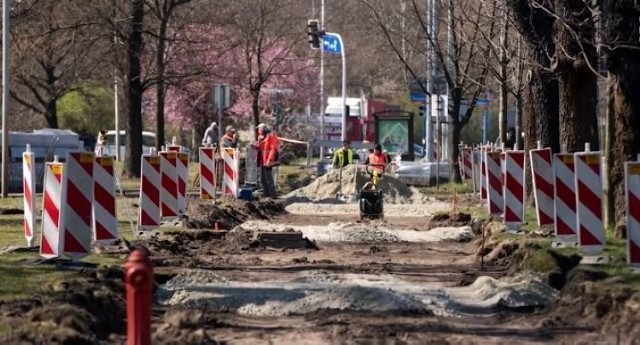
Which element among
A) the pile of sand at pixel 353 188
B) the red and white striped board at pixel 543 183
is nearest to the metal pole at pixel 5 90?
the pile of sand at pixel 353 188

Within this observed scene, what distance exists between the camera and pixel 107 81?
48969 millimetres

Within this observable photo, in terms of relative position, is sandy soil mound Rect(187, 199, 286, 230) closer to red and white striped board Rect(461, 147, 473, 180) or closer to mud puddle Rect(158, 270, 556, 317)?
mud puddle Rect(158, 270, 556, 317)

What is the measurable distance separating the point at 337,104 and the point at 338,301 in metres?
61.8

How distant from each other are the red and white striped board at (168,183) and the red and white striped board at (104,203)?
424cm

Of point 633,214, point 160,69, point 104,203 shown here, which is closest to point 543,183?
point 633,214

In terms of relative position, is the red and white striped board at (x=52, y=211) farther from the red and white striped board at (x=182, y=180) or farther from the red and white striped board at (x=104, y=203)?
the red and white striped board at (x=182, y=180)

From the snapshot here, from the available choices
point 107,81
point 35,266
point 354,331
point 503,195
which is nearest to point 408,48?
point 107,81

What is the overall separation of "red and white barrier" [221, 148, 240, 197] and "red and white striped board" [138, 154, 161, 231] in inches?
384

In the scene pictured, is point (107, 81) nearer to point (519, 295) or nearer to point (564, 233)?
point (564, 233)

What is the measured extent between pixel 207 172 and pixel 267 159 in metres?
6.94

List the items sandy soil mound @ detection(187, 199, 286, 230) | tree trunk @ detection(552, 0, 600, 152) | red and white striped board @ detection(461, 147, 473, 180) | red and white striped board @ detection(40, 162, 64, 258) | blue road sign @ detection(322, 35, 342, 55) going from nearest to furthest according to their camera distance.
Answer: red and white striped board @ detection(40, 162, 64, 258) < tree trunk @ detection(552, 0, 600, 152) < sandy soil mound @ detection(187, 199, 286, 230) < red and white striped board @ detection(461, 147, 473, 180) < blue road sign @ detection(322, 35, 342, 55)

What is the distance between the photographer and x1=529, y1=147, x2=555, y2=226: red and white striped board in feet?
63.9

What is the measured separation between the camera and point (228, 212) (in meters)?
26.5

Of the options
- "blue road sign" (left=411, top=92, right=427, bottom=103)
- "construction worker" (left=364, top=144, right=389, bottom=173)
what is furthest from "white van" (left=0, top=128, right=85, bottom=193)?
"blue road sign" (left=411, top=92, right=427, bottom=103)
